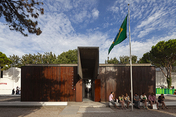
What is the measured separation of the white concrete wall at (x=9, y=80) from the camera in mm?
27031

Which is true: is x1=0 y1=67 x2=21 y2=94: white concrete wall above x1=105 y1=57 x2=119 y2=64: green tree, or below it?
below

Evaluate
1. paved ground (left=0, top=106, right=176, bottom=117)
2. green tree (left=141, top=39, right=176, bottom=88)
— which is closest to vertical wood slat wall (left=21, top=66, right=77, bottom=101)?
paved ground (left=0, top=106, right=176, bottom=117)

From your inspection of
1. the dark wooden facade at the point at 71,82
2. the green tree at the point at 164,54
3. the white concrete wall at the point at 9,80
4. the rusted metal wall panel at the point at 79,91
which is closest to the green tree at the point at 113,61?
the green tree at the point at 164,54

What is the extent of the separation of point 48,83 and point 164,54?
25170 millimetres

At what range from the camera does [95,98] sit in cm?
1242

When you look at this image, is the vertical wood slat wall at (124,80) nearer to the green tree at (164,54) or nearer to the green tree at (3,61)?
the green tree at (164,54)

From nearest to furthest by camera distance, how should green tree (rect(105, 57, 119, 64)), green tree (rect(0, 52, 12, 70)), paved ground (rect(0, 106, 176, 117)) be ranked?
paved ground (rect(0, 106, 176, 117)) < green tree (rect(0, 52, 12, 70)) < green tree (rect(105, 57, 119, 64))

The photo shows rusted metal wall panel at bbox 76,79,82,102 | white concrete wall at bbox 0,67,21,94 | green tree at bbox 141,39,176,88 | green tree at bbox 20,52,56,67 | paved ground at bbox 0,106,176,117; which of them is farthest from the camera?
green tree at bbox 20,52,56,67

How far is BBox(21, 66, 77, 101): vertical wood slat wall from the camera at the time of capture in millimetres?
12398

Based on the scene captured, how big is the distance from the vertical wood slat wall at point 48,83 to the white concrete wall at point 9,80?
19.2 meters

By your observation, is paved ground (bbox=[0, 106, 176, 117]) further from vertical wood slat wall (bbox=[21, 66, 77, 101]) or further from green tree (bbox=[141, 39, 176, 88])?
green tree (bbox=[141, 39, 176, 88])

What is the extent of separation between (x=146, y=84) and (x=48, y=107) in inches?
412

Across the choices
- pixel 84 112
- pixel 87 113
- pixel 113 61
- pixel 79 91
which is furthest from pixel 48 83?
pixel 113 61

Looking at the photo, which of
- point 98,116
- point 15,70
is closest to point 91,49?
point 98,116
